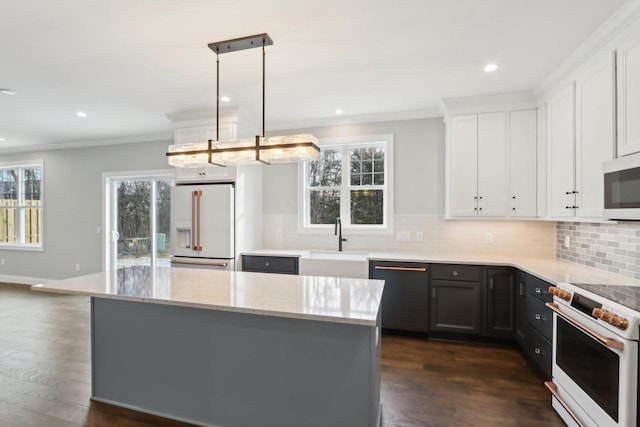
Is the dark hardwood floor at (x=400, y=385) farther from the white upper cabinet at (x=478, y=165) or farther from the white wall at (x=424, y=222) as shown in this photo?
the white upper cabinet at (x=478, y=165)

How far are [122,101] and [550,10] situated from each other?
4.12 m

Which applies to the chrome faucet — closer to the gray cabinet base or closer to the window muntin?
the window muntin

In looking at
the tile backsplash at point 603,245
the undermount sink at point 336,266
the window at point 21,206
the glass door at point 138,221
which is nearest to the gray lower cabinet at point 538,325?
the tile backsplash at point 603,245

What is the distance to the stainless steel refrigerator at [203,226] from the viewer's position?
12.8 feet

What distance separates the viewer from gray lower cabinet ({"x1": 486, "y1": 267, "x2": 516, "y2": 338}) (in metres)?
3.23

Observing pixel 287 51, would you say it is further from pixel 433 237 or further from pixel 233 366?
pixel 433 237

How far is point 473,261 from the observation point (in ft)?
10.8

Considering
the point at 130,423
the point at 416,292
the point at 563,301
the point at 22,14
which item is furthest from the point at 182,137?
the point at 563,301

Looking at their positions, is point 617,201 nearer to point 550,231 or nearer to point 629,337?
point 629,337

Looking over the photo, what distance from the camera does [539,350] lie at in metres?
2.65

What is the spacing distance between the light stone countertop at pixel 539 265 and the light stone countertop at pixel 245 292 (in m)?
1.38

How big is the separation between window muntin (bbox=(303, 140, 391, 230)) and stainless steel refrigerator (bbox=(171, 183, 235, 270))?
3.73 ft

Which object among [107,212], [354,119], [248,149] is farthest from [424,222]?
[107,212]

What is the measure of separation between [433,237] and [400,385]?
196 cm
